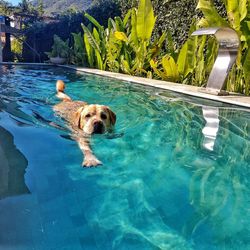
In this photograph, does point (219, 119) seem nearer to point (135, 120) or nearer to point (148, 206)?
point (135, 120)

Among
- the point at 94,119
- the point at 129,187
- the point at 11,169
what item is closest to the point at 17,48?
the point at 94,119

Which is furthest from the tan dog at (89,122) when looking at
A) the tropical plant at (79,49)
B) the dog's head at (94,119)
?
the tropical plant at (79,49)

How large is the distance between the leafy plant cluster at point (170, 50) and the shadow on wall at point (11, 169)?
6.49m

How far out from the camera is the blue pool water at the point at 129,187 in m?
2.30

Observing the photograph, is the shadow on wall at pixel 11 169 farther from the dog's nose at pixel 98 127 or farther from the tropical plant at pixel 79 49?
the tropical plant at pixel 79 49

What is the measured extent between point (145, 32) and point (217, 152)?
8.29m

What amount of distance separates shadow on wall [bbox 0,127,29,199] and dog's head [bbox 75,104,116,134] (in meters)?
1.18

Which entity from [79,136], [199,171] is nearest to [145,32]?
[79,136]

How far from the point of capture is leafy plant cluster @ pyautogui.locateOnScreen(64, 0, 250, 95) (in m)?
8.90

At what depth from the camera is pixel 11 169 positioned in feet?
10.6

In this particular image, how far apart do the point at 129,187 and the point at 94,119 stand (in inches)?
83.4

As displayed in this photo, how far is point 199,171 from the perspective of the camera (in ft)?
11.9

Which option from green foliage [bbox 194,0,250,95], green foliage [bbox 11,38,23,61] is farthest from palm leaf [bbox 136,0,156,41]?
green foliage [bbox 11,38,23,61]

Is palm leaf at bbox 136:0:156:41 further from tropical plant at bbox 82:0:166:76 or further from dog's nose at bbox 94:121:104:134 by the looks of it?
dog's nose at bbox 94:121:104:134
